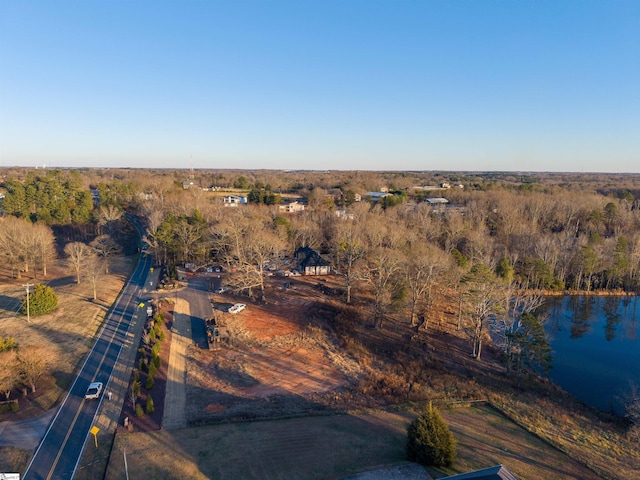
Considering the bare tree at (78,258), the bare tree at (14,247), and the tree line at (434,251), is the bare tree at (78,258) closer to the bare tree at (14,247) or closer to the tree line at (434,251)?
the tree line at (434,251)

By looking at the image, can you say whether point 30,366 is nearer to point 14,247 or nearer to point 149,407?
point 149,407

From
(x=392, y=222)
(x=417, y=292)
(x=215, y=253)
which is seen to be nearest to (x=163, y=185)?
(x=215, y=253)

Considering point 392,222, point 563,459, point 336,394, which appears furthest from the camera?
point 392,222

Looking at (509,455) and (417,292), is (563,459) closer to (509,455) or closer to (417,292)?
(509,455)

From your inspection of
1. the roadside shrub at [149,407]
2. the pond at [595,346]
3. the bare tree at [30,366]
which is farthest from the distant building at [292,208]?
the roadside shrub at [149,407]

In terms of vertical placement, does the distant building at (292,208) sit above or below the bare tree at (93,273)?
above

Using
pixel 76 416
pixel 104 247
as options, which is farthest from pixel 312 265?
pixel 76 416

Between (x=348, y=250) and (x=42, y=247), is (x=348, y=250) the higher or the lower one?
the higher one
